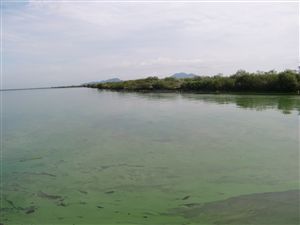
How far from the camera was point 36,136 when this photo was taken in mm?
10578

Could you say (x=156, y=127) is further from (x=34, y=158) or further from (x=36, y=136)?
(x=34, y=158)

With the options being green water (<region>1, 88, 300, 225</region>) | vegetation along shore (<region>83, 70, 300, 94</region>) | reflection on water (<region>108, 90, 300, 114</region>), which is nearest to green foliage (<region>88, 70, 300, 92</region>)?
vegetation along shore (<region>83, 70, 300, 94</region>)

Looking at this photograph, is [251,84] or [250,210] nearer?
[250,210]

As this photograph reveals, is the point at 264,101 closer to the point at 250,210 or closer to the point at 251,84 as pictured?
the point at 251,84

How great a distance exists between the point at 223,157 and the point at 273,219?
3.05 metres

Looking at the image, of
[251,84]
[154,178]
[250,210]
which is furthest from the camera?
[251,84]

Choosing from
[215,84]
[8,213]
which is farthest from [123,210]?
[215,84]

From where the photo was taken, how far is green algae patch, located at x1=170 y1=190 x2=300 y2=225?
12.2 ft

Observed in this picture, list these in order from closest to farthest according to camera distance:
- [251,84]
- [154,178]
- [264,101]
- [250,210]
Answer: [250,210]
[154,178]
[264,101]
[251,84]

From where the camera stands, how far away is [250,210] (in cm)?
396

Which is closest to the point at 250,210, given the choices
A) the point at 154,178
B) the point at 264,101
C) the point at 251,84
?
the point at 154,178

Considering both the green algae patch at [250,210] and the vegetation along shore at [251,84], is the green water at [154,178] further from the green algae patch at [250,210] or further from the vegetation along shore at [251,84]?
the vegetation along shore at [251,84]

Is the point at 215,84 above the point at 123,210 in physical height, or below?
above

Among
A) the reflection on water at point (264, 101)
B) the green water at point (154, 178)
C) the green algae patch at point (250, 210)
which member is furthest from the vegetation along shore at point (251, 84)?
the green algae patch at point (250, 210)
